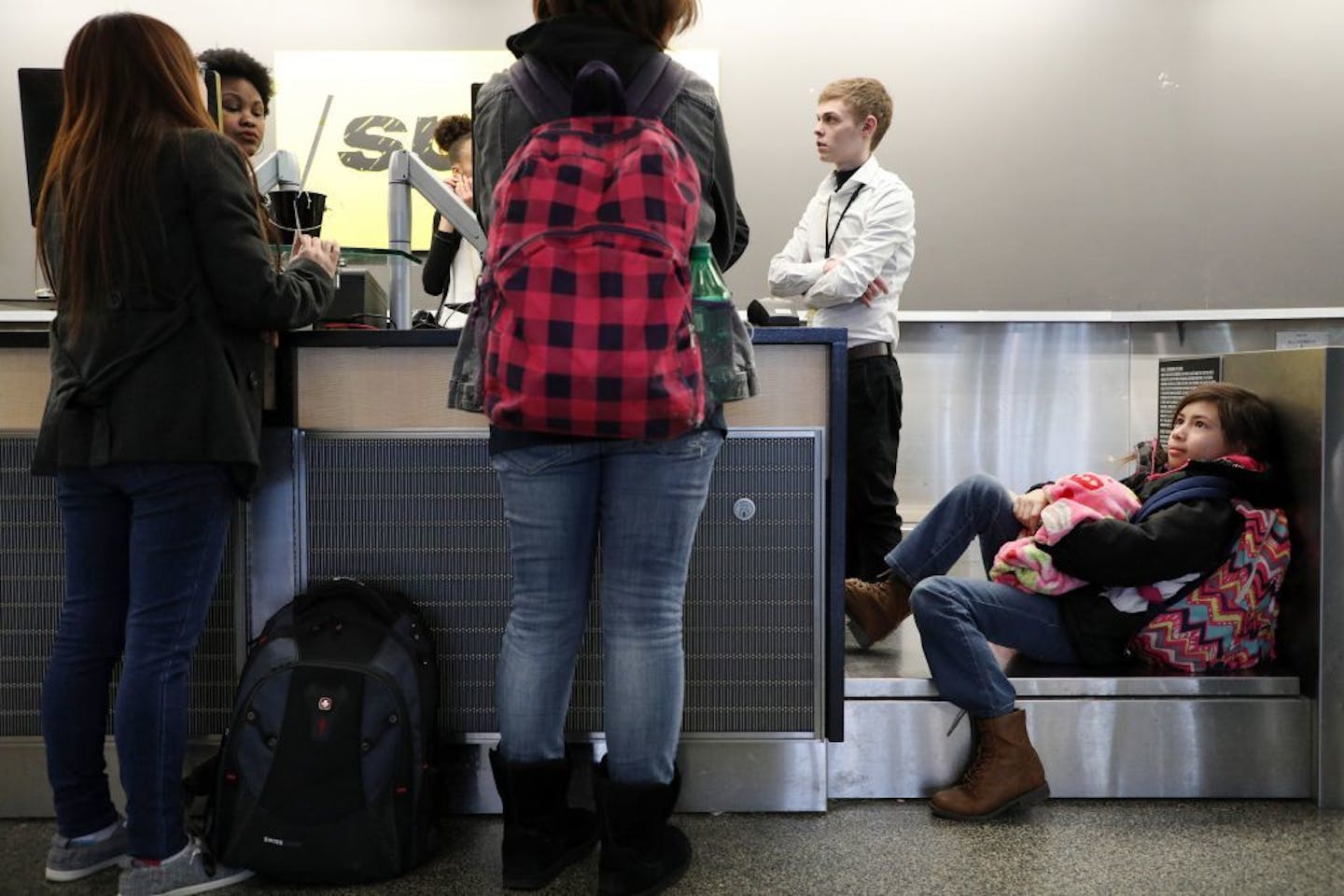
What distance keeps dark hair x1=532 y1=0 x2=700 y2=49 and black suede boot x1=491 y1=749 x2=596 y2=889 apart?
1.11 meters

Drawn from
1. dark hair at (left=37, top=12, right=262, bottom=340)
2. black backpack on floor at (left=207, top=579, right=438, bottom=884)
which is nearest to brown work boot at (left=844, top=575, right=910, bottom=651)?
black backpack on floor at (left=207, top=579, right=438, bottom=884)

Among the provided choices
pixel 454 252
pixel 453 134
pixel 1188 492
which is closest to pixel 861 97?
pixel 454 252

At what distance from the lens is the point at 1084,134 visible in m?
4.96

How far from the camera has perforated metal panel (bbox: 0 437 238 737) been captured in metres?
2.15

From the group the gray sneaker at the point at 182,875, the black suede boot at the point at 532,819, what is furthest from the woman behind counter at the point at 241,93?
the black suede boot at the point at 532,819

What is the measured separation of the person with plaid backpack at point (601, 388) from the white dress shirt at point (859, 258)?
54.1 inches

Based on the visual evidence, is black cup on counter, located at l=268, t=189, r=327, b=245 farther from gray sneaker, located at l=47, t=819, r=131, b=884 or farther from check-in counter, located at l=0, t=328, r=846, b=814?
gray sneaker, located at l=47, t=819, r=131, b=884

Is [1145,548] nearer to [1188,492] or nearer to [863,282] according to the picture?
[1188,492]

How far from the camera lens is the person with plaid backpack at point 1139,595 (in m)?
2.15

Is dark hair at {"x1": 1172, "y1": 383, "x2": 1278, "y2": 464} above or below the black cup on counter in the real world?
below

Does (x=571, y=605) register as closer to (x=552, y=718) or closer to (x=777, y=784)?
(x=552, y=718)

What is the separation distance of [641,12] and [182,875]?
151 centimetres

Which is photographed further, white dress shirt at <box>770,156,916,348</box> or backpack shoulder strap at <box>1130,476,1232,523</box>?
white dress shirt at <box>770,156,916,348</box>

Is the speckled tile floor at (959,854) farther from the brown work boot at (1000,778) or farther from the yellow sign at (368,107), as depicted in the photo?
the yellow sign at (368,107)
